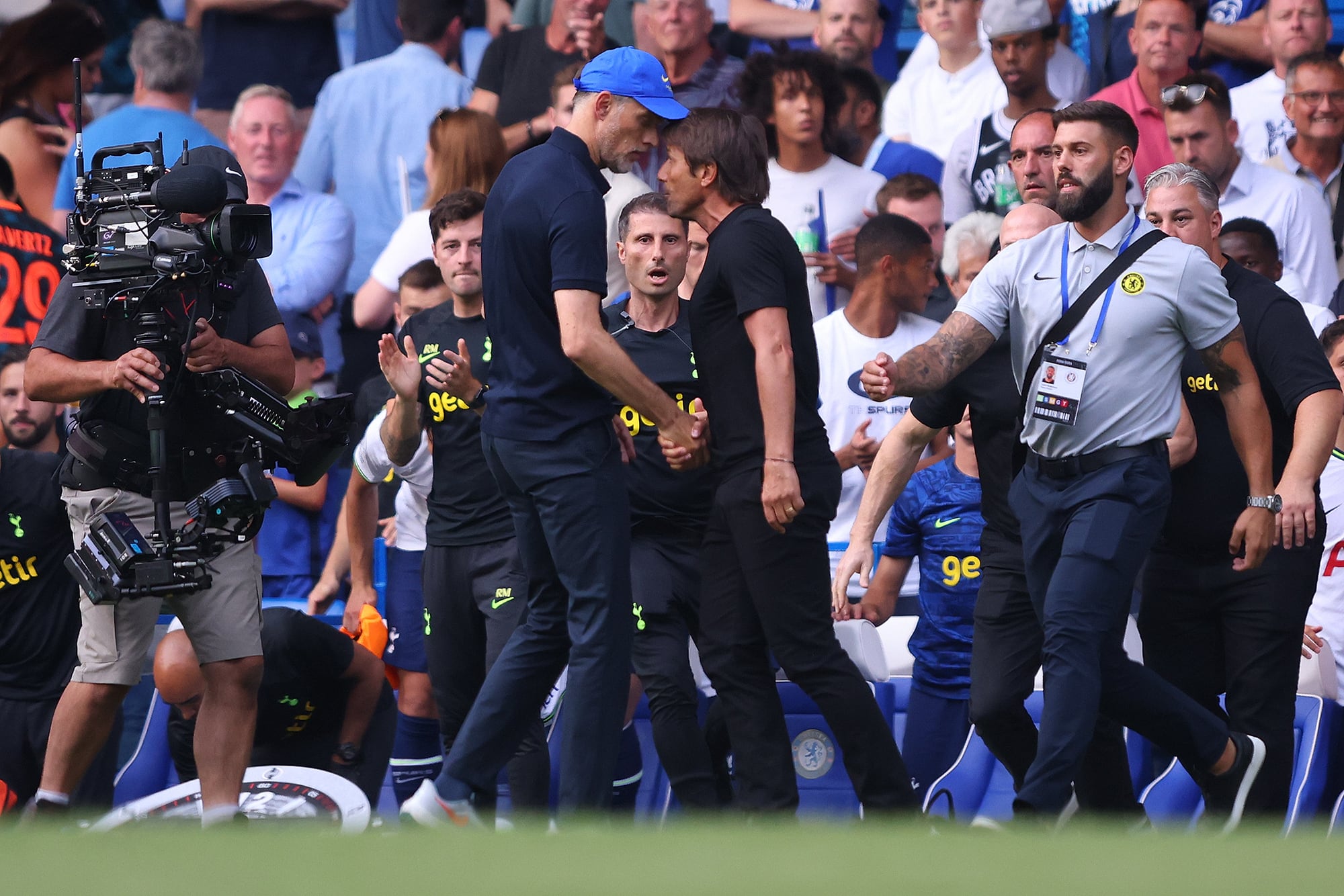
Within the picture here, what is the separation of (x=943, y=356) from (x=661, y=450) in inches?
47.5

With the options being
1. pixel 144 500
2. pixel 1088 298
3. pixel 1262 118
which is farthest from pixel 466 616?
pixel 1262 118

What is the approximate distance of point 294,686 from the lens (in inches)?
243

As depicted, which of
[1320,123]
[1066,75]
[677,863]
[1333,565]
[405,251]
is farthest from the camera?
[1066,75]

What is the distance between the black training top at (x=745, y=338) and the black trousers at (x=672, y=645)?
2.01 ft

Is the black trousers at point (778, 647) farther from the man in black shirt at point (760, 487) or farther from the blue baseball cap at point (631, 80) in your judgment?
the blue baseball cap at point (631, 80)

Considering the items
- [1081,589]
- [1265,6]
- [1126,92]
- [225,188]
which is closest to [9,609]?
[225,188]

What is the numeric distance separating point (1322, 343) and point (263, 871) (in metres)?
5.18

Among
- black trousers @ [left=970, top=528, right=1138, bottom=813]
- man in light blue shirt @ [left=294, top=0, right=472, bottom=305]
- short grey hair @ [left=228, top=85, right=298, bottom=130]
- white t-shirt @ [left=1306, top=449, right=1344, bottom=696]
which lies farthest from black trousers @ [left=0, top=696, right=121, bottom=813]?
white t-shirt @ [left=1306, top=449, right=1344, bottom=696]

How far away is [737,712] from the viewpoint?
5344 millimetres

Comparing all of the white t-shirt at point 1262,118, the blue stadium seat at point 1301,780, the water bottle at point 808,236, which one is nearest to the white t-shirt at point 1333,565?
the blue stadium seat at point 1301,780

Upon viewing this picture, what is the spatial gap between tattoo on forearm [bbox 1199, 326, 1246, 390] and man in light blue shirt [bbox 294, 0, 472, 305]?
16.4ft

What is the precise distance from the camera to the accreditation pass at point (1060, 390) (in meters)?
5.02

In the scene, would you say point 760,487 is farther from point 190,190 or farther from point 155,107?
point 155,107

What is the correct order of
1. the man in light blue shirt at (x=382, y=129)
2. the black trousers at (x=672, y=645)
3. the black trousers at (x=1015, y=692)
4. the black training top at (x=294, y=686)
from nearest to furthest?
the black trousers at (x=1015, y=692), the black trousers at (x=672, y=645), the black training top at (x=294, y=686), the man in light blue shirt at (x=382, y=129)
